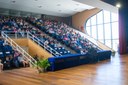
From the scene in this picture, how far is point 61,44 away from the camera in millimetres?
13125

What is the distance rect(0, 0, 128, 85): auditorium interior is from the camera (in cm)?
571

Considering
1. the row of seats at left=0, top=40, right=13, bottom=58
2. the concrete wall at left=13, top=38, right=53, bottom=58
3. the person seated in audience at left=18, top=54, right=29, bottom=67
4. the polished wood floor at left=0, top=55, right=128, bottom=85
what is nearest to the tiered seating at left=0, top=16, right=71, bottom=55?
the concrete wall at left=13, top=38, right=53, bottom=58

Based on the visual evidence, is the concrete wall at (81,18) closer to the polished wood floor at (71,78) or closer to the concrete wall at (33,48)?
the concrete wall at (33,48)

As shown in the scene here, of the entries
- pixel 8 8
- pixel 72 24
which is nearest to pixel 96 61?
pixel 8 8

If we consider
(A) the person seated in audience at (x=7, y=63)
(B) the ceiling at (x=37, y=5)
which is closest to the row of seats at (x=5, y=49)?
(A) the person seated in audience at (x=7, y=63)

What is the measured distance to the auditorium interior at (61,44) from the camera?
225 inches

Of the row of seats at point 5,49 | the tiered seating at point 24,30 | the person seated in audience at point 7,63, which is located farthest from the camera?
the tiered seating at point 24,30

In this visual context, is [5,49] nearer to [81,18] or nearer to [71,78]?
[71,78]

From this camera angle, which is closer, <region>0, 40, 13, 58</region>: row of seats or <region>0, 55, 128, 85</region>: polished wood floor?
<region>0, 55, 128, 85</region>: polished wood floor

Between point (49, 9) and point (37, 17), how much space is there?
1806 mm

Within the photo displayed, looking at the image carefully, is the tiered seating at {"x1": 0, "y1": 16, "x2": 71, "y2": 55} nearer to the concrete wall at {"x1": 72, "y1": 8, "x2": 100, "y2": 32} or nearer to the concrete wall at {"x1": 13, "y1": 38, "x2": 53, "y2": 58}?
the concrete wall at {"x1": 13, "y1": 38, "x2": 53, "y2": 58}

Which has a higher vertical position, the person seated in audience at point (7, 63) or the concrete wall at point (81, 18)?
the concrete wall at point (81, 18)

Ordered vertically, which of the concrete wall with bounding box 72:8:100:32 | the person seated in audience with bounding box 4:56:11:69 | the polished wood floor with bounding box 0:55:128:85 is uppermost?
the concrete wall with bounding box 72:8:100:32

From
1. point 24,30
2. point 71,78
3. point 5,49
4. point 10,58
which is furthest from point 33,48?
point 71,78
